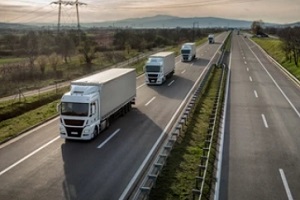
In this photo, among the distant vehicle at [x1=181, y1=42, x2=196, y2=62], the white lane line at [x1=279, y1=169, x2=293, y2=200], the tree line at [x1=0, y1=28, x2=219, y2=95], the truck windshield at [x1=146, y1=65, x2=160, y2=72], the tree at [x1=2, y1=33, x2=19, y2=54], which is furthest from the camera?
the tree at [x1=2, y1=33, x2=19, y2=54]

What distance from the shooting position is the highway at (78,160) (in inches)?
493

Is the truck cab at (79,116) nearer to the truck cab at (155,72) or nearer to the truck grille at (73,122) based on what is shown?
the truck grille at (73,122)

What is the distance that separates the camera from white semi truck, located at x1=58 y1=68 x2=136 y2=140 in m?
17.4

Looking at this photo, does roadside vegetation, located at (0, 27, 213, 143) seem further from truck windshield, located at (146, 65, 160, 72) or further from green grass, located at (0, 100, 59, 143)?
truck windshield, located at (146, 65, 160, 72)

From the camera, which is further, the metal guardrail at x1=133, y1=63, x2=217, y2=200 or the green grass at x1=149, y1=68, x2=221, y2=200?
the green grass at x1=149, y1=68, x2=221, y2=200

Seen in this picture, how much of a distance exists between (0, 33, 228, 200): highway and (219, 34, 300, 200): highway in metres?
3.94

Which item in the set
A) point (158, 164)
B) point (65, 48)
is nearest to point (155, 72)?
point (158, 164)

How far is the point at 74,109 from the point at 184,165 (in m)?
6.61

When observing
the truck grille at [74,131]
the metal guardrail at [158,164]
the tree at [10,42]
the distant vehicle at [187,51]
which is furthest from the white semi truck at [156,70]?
the tree at [10,42]

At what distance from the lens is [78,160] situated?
50.3 feet

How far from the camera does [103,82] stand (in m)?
19.0

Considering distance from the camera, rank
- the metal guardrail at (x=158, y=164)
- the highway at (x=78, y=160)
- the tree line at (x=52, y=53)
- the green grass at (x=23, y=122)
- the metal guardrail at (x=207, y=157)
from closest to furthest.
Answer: the metal guardrail at (x=158, y=164) < the metal guardrail at (x=207, y=157) < the highway at (x=78, y=160) < the green grass at (x=23, y=122) < the tree line at (x=52, y=53)

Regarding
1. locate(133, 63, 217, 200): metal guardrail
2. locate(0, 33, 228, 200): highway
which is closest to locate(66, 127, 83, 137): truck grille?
locate(0, 33, 228, 200): highway

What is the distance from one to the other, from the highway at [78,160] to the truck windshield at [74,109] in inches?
61.3
